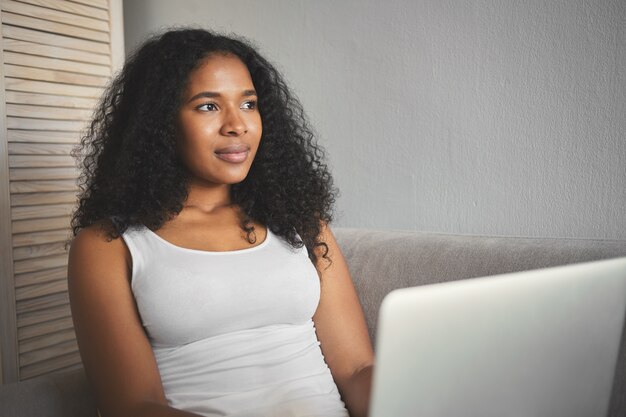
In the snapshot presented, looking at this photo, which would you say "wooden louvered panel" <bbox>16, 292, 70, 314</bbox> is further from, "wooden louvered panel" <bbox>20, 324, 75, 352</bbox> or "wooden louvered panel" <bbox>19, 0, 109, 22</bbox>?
"wooden louvered panel" <bbox>19, 0, 109, 22</bbox>

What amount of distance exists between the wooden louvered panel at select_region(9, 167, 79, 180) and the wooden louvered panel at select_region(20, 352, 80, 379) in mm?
577

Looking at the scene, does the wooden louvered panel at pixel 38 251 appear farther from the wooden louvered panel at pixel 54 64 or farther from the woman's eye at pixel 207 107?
the woman's eye at pixel 207 107

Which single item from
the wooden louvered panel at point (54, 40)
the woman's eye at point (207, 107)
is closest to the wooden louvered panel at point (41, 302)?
the wooden louvered panel at point (54, 40)

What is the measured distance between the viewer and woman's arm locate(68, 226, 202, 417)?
1.04 m

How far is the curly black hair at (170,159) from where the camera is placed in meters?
1.23

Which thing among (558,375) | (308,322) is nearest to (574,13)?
(308,322)

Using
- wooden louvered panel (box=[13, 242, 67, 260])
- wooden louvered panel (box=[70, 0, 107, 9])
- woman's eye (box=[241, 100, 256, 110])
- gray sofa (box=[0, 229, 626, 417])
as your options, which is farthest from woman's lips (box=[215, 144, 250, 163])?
wooden louvered panel (box=[70, 0, 107, 9])

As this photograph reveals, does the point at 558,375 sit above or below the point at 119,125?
below

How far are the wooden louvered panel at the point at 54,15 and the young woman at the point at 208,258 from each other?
0.96 metres

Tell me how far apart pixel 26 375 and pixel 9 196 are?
0.62 metres

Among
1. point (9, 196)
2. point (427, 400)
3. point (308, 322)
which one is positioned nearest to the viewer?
point (427, 400)

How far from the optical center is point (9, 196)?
6.83 feet

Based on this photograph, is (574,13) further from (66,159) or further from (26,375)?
(26,375)

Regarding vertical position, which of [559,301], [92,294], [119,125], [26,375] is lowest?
[26,375]
